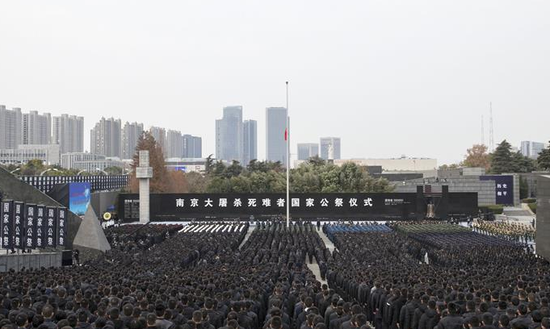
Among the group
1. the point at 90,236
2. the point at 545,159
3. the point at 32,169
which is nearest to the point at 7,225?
the point at 90,236

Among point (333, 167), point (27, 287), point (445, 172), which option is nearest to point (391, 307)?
point (27, 287)

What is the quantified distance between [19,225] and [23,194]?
4110 millimetres

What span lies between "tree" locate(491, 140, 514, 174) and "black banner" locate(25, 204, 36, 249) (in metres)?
53.0

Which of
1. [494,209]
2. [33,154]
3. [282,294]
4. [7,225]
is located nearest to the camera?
[282,294]

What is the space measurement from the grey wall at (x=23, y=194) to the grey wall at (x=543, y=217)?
17836mm

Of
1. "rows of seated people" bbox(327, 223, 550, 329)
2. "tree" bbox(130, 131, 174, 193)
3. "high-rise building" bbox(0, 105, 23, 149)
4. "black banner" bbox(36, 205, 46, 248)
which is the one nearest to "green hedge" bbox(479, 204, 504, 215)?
"rows of seated people" bbox(327, 223, 550, 329)

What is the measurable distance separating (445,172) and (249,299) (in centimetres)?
5979

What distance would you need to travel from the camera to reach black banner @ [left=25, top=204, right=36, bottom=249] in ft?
68.4

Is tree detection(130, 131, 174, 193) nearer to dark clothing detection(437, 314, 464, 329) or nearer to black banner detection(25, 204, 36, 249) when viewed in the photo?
black banner detection(25, 204, 36, 249)

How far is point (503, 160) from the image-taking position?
2496 inches

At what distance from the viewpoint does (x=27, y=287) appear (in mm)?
10812

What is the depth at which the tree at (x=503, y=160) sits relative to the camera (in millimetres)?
63219

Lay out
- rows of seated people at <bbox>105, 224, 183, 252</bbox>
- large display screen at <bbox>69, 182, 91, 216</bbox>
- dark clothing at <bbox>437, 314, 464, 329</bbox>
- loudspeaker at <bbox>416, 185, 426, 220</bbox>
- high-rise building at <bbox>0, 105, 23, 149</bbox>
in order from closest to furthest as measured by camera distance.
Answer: dark clothing at <bbox>437, 314, 464, 329</bbox>
rows of seated people at <bbox>105, 224, 183, 252</bbox>
large display screen at <bbox>69, 182, 91, 216</bbox>
loudspeaker at <bbox>416, 185, 426, 220</bbox>
high-rise building at <bbox>0, 105, 23, 149</bbox>

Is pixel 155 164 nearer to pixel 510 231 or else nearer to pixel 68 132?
pixel 510 231
